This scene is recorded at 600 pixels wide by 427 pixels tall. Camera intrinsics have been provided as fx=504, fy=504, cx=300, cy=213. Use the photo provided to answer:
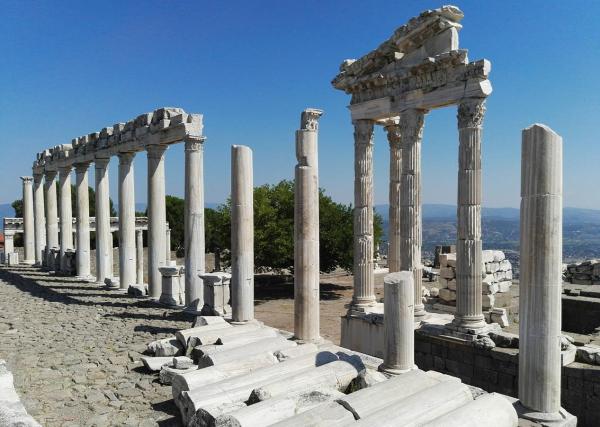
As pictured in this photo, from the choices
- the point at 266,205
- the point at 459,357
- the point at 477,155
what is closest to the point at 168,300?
the point at 459,357

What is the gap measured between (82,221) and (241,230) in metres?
14.6

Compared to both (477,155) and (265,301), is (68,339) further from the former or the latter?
(265,301)

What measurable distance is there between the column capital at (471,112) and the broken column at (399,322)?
611cm

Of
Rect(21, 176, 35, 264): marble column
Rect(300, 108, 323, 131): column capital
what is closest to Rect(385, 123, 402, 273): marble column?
Rect(300, 108, 323, 131): column capital

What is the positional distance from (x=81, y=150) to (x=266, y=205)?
1305 centimetres

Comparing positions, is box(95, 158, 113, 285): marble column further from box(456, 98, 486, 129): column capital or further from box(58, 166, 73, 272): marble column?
box(456, 98, 486, 129): column capital

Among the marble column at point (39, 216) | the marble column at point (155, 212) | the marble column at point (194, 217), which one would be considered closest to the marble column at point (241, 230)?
the marble column at point (194, 217)

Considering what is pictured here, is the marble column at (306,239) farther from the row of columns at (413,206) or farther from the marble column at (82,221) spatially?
the marble column at (82,221)

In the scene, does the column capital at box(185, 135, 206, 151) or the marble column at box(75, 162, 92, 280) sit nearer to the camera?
the column capital at box(185, 135, 206, 151)

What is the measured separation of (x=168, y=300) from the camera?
18.4 metres

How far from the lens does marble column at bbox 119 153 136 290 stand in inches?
831

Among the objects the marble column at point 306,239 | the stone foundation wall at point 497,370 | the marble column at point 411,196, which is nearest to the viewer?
the stone foundation wall at point 497,370

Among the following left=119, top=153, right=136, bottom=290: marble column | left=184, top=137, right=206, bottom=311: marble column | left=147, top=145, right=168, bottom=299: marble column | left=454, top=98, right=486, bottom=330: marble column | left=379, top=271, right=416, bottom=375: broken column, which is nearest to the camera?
left=379, top=271, right=416, bottom=375: broken column

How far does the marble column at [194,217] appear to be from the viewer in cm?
1723
